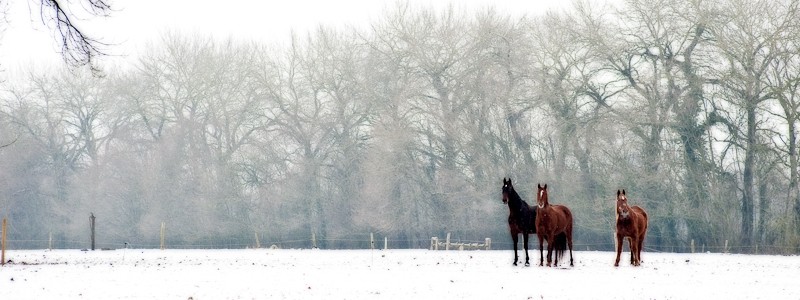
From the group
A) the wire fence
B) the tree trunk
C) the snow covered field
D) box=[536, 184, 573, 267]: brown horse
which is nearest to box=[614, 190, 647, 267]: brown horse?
the snow covered field

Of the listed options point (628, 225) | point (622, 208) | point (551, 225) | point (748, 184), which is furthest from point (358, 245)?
point (622, 208)

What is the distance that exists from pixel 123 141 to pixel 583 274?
5335 centimetres

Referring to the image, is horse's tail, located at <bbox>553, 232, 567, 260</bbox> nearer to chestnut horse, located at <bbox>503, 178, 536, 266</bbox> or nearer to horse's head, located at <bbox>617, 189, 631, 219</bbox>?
chestnut horse, located at <bbox>503, 178, 536, 266</bbox>

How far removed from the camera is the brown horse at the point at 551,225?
83.1ft

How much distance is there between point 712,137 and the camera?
46000mm

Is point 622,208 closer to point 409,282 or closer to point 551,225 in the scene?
point 551,225

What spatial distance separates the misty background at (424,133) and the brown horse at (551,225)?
1843cm

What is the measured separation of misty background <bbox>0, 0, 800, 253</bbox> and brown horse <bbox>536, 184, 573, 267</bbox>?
60.5ft

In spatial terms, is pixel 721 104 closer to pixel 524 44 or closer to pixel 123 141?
pixel 524 44

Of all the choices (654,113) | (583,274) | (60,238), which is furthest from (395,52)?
(583,274)

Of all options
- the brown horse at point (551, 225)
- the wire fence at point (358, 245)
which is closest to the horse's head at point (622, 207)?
the brown horse at point (551, 225)

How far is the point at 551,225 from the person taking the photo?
84.4 ft

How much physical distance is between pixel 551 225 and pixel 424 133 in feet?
101

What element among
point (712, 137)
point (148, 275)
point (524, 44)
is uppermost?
point (524, 44)
